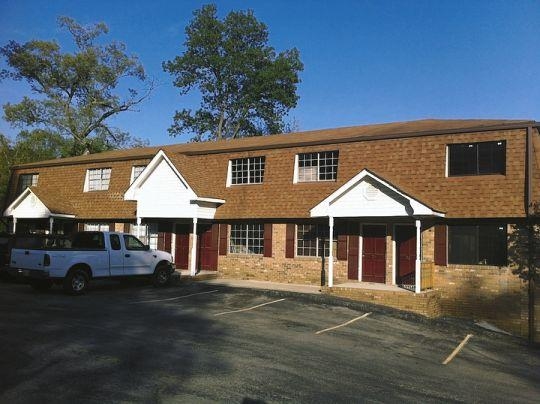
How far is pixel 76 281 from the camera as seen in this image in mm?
15500

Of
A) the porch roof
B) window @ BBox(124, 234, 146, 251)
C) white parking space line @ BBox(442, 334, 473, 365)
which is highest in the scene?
the porch roof

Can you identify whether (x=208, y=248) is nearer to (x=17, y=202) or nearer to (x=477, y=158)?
(x=17, y=202)

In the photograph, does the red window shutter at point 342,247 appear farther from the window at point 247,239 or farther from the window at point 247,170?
the window at point 247,170

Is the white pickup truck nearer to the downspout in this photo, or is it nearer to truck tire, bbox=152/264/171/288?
truck tire, bbox=152/264/171/288

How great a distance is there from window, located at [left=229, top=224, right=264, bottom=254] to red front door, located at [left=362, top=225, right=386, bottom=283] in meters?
4.18

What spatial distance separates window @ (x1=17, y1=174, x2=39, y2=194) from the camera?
94.5 ft

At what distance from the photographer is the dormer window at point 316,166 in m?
19.5

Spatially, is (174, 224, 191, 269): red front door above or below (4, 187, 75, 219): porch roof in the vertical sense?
below

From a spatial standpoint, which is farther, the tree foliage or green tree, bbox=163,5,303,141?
green tree, bbox=163,5,303,141

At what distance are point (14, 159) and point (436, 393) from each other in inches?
1570

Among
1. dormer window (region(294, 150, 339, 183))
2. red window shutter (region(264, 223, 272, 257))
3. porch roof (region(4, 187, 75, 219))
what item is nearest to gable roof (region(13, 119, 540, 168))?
dormer window (region(294, 150, 339, 183))

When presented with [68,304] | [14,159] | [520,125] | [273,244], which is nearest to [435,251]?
[520,125]

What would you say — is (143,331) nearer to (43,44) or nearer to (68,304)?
(68,304)

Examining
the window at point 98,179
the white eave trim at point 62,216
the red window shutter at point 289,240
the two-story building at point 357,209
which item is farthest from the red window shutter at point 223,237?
the white eave trim at point 62,216
